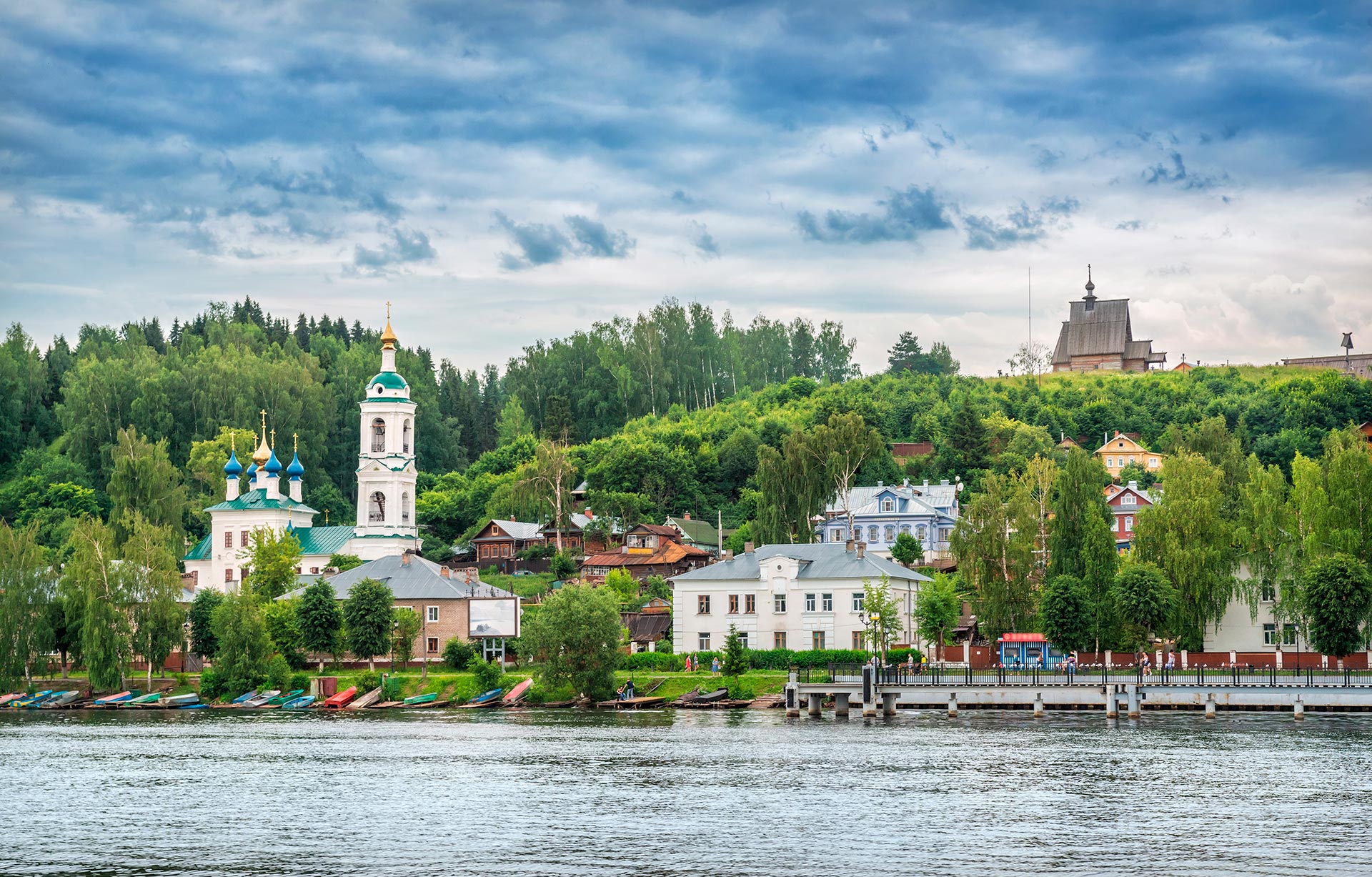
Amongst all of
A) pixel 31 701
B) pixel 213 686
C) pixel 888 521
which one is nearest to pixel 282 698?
pixel 213 686

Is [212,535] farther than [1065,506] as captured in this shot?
Yes

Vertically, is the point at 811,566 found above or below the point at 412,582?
above

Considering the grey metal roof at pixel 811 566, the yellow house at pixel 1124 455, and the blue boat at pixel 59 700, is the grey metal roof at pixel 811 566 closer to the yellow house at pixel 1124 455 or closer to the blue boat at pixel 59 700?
the blue boat at pixel 59 700

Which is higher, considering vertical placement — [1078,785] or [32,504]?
[32,504]

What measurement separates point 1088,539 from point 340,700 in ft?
134

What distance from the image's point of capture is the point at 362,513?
398 feet

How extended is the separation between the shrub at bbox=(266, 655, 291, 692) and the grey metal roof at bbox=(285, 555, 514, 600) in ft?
18.4

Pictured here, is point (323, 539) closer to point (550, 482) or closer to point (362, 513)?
point (362, 513)

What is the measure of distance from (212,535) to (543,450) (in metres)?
28.9

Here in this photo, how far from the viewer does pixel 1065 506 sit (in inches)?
3428

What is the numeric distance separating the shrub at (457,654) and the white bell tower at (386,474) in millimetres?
28817

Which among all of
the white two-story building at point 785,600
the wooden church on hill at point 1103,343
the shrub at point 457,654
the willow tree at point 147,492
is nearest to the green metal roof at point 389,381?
the willow tree at point 147,492

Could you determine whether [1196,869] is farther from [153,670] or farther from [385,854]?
[153,670]

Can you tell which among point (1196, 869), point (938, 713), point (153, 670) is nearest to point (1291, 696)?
point (938, 713)
